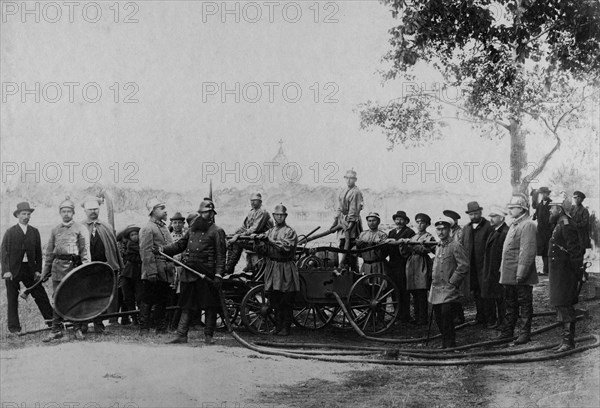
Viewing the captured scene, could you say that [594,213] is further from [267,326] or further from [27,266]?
[27,266]

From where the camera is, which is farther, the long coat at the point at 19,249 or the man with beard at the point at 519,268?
the long coat at the point at 19,249

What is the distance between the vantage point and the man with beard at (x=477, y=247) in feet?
26.1

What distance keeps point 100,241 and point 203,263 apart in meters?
1.08

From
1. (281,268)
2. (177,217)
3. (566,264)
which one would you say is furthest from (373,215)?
(566,264)

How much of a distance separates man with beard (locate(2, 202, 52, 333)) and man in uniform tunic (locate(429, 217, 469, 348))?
368 centimetres

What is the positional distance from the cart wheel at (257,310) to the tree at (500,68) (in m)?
2.10

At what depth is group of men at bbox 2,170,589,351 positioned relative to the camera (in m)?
7.21

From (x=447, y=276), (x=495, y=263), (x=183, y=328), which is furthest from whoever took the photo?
(x=495, y=263)

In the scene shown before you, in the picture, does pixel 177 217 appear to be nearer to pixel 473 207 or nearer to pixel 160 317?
pixel 160 317

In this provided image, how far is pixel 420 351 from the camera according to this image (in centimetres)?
731

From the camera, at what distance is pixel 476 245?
26.6 ft

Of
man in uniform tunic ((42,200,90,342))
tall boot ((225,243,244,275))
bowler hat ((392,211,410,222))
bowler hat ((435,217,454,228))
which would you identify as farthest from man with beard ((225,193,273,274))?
bowler hat ((435,217,454,228))

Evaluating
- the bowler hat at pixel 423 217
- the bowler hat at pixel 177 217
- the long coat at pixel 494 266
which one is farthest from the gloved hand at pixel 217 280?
the long coat at pixel 494 266

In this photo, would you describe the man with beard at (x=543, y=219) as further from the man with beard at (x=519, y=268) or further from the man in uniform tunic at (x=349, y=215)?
the man in uniform tunic at (x=349, y=215)
